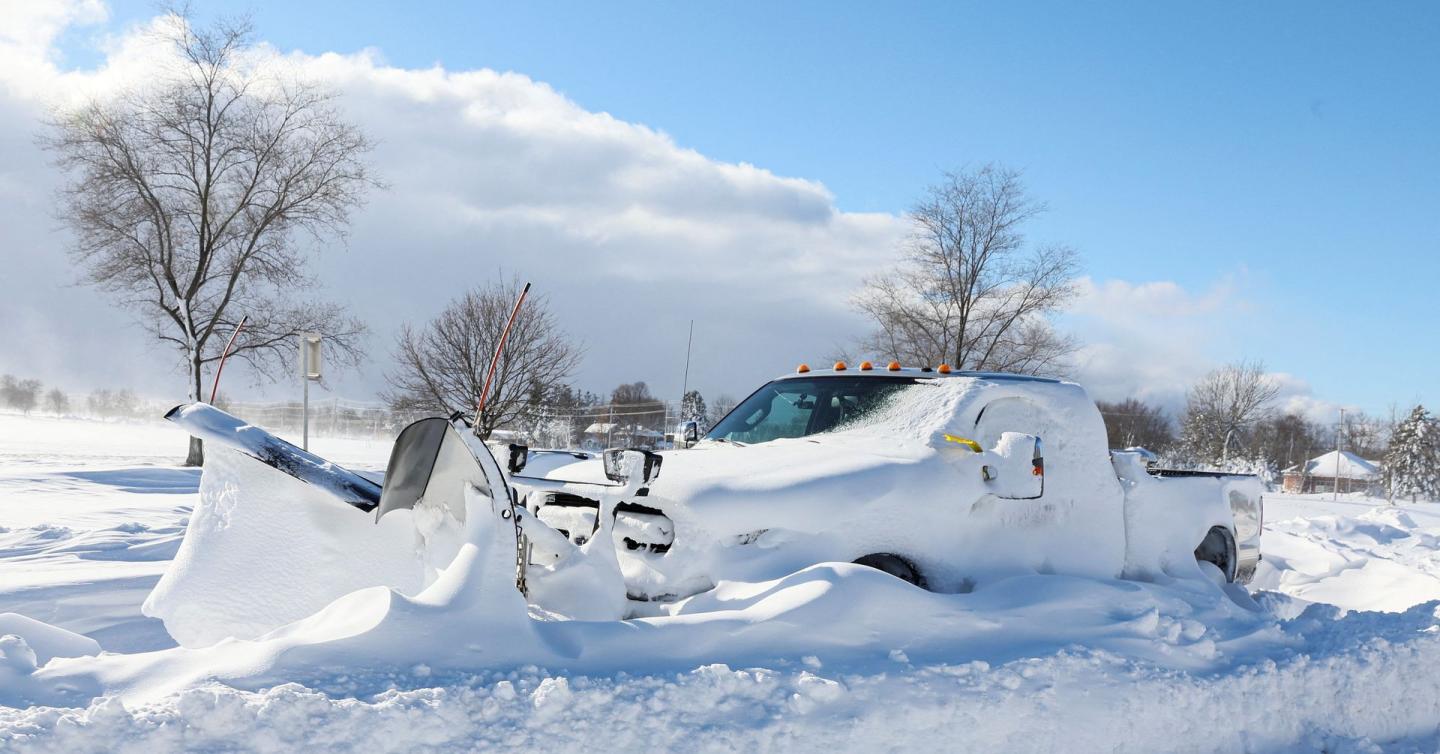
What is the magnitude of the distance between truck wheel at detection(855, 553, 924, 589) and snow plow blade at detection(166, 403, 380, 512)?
210 centimetres

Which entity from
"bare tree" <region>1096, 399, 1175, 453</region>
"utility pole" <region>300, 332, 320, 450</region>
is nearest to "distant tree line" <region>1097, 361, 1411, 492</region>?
"bare tree" <region>1096, 399, 1175, 453</region>

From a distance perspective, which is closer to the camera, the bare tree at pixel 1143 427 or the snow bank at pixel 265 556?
the snow bank at pixel 265 556

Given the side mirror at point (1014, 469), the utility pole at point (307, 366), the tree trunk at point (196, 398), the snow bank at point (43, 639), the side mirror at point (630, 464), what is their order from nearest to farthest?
the snow bank at point (43, 639) < the side mirror at point (630, 464) < the side mirror at point (1014, 469) < the utility pole at point (307, 366) < the tree trunk at point (196, 398)

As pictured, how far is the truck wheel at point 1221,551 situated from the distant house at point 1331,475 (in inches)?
2794

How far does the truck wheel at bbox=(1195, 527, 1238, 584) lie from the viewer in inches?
246

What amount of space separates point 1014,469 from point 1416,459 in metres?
69.5

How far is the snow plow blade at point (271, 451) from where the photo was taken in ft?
12.8

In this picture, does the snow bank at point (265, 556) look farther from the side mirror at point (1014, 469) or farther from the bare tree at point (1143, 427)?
the bare tree at point (1143, 427)

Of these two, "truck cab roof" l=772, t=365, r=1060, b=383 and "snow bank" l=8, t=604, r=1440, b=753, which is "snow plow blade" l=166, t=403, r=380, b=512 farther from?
"truck cab roof" l=772, t=365, r=1060, b=383

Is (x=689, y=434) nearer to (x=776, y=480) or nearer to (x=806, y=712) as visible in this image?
(x=776, y=480)

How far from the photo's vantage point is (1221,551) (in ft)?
20.6

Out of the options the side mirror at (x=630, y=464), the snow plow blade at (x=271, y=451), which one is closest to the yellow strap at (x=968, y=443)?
the side mirror at (x=630, y=464)

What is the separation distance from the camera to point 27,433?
37.1 metres

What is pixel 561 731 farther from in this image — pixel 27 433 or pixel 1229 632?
pixel 27 433
